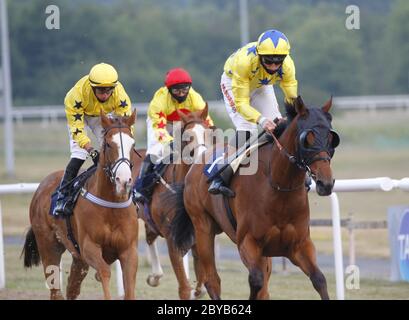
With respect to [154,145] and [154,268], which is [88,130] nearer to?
[154,145]

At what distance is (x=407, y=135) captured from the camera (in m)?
36.6

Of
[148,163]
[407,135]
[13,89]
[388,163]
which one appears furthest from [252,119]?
[13,89]

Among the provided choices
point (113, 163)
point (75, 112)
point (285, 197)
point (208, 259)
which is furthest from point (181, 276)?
point (285, 197)

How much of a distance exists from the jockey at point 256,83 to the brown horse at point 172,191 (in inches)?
39.5

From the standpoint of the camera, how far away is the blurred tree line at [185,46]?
41969mm

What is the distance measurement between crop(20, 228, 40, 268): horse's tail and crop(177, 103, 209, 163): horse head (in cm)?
168

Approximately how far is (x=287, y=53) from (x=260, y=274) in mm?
1692

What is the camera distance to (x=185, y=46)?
53.4m

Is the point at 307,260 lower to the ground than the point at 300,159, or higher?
lower

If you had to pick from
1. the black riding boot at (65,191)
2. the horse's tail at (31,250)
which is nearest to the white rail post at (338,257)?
the black riding boot at (65,191)

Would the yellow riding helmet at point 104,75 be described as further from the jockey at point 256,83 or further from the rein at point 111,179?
the jockey at point 256,83

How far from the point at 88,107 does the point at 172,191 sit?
3.61ft

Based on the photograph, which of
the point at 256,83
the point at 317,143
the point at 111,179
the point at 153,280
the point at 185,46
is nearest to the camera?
the point at 317,143
